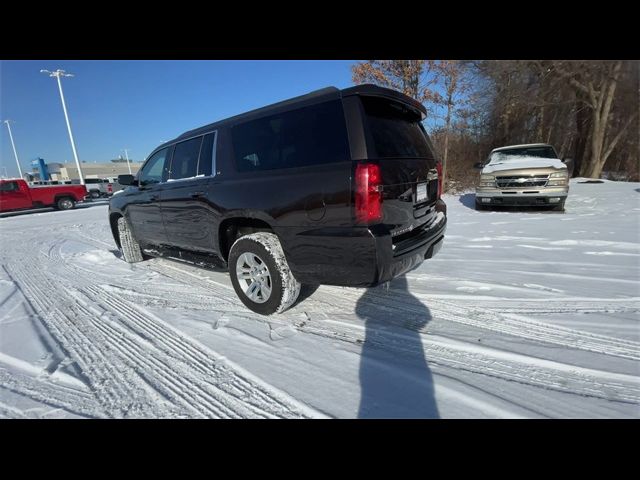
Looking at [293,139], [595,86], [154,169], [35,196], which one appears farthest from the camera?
[35,196]

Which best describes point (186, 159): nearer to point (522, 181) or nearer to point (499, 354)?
point (499, 354)

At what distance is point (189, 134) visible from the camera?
3.67 meters

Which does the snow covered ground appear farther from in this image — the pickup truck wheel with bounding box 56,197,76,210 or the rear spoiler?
the pickup truck wheel with bounding box 56,197,76,210

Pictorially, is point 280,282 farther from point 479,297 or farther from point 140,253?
point 140,253

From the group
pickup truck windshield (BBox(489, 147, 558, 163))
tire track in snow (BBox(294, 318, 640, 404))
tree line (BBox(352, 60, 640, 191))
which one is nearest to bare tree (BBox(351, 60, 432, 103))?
tree line (BBox(352, 60, 640, 191))

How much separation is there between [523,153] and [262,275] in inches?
357

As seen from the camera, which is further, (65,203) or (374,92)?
(65,203)

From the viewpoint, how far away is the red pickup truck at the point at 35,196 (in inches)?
567

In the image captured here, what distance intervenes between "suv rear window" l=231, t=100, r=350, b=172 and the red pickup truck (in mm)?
18588

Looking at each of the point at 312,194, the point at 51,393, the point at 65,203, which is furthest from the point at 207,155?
the point at 65,203

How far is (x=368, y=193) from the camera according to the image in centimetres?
213

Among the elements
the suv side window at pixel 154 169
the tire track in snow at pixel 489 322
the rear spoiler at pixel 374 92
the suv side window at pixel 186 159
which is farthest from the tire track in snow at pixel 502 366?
the suv side window at pixel 154 169
